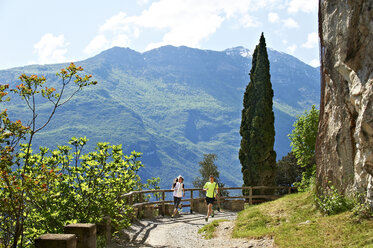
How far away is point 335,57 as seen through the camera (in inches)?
473

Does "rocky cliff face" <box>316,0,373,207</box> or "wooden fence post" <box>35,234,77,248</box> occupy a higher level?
"rocky cliff face" <box>316,0,373,207</box>

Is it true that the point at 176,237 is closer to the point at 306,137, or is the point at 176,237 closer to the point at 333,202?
the point at 333,202

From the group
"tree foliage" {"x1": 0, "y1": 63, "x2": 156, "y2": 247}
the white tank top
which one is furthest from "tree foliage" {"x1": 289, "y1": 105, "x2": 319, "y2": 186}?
"tree foliage" {"x1": 0, "y1": 63, "x2": 156, "y2": 247}

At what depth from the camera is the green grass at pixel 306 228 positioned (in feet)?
29.9

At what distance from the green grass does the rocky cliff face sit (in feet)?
3.17

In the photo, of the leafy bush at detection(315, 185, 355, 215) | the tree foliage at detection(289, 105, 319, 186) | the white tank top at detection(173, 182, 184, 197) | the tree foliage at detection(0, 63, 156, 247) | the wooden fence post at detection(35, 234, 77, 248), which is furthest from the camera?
the tree foliage at detection(289, 105, 319, 186)

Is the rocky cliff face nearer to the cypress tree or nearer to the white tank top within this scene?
the white tank top

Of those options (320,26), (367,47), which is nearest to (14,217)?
(367,47)

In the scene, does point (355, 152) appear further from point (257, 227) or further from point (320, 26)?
point (320, 26)

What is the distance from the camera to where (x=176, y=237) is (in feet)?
42.7

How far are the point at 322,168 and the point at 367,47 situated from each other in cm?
470

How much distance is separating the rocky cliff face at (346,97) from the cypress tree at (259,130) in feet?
40.9

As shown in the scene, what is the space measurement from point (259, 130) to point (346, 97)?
49.8 ft

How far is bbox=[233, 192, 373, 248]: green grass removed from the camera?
29.9 feet
